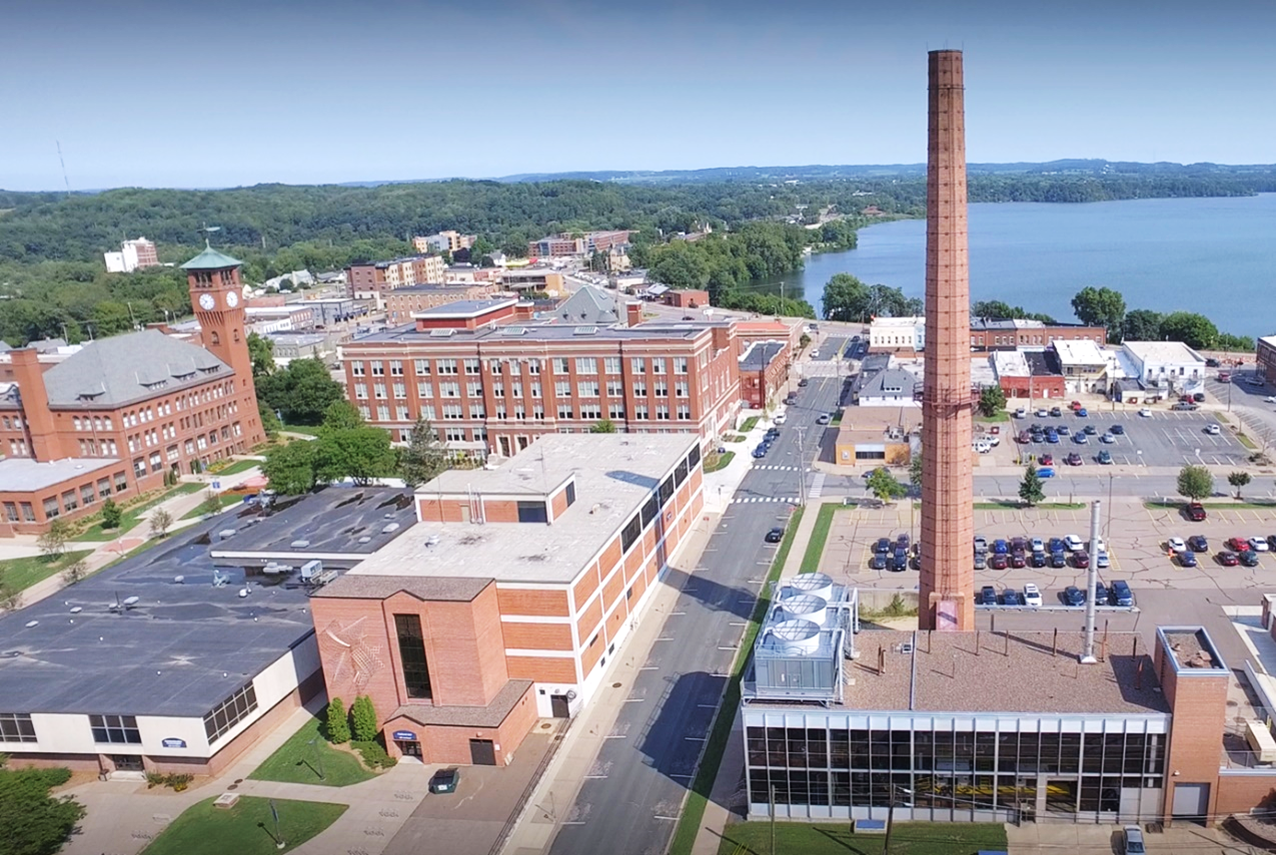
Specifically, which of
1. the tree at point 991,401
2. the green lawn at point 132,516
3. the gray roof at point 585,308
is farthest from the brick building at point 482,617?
the gray roof at point 585,308

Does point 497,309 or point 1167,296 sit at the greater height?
point 497,309

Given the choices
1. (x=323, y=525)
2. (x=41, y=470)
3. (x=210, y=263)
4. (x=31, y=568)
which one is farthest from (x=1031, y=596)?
(x=210, y=263)

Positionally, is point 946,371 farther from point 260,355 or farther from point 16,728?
point 260,355

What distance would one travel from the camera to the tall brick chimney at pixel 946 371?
36281mm

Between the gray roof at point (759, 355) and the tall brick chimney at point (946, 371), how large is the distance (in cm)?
5431

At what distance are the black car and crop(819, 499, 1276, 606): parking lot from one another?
83.5 ft

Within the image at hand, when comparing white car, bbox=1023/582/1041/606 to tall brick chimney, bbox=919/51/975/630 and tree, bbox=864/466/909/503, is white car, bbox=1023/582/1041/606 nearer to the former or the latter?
tall brick chimney, bbox=919/51/975/630

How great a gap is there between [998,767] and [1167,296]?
6199 inches

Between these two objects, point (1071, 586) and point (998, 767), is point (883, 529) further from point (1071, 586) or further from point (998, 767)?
point (998, 767)

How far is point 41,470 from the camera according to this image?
73562 mm

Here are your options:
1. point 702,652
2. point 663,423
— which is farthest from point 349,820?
point 663,423

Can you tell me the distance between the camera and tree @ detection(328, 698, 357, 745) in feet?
126

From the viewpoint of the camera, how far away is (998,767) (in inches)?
1231

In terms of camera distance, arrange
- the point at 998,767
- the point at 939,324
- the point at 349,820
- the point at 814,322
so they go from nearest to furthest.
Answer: the point at 998,767 → the point at 349,820 → the point at 939,324 → the point at 814,322
